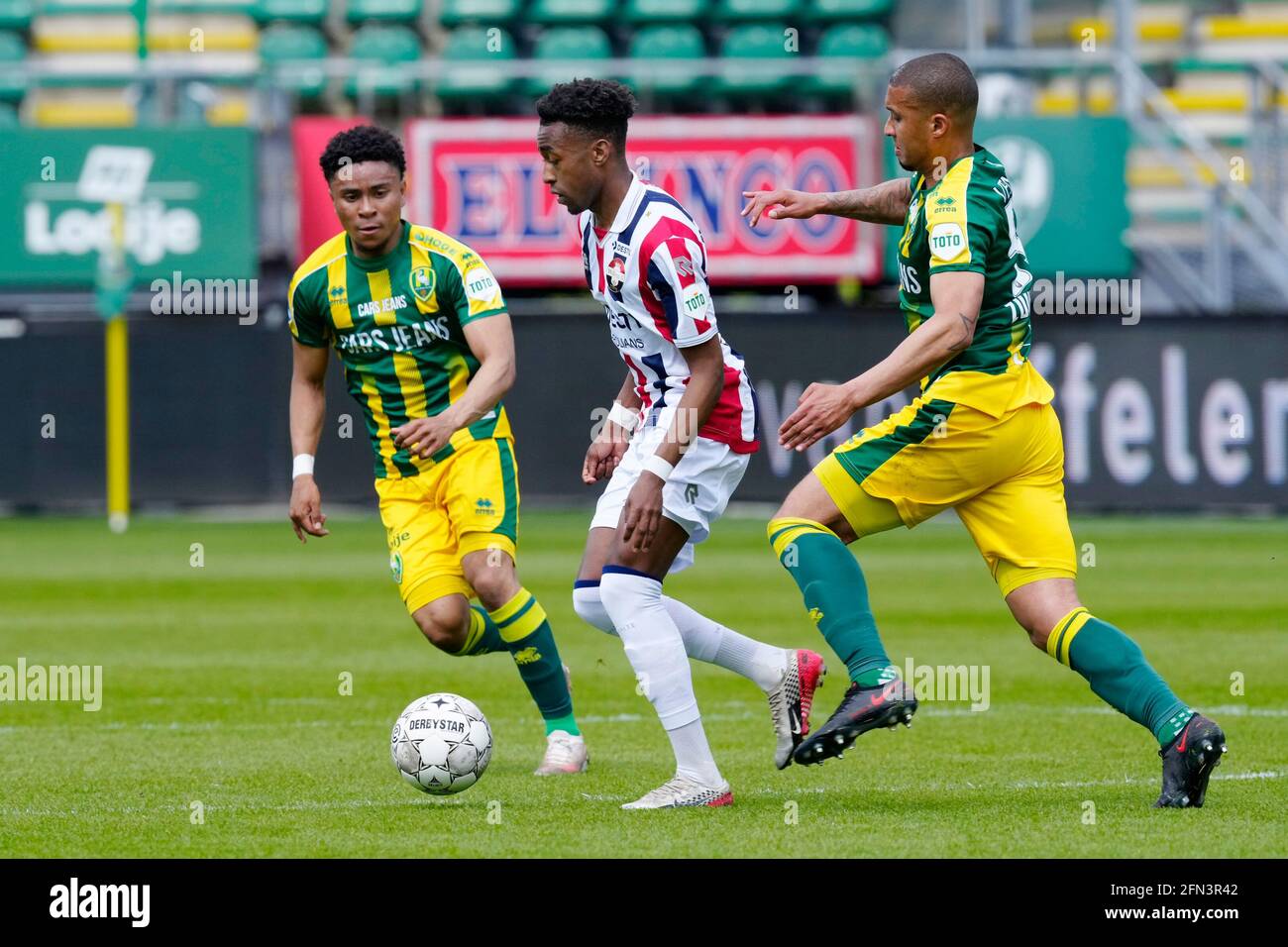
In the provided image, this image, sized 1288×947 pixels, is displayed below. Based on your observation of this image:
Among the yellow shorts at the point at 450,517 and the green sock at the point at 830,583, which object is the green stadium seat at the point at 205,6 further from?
the green sock at the point at 830,583

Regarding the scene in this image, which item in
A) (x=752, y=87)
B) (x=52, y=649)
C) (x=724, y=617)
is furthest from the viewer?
(x=752, y=87)

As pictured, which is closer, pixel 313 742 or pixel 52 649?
pixel 313 742

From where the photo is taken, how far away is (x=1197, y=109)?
2175 cm

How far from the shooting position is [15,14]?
2316 cm

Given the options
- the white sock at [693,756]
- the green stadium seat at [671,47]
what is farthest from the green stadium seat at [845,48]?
the white sock at [693,756]

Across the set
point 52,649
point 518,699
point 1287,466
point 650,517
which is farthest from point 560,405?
point 650,517

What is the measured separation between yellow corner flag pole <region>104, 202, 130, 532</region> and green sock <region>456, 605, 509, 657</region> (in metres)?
11.0

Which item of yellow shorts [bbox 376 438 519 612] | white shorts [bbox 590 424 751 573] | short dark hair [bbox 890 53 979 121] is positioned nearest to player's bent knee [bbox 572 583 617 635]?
white shorts [bbox 590 424 751 573]

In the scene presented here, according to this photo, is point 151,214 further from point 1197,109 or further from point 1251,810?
point 1251,810

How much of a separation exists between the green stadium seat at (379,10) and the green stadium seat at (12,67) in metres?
3.74

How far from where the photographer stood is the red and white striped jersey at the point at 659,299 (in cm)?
582

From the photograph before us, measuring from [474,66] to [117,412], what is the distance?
4879 mm

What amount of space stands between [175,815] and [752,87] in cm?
1623

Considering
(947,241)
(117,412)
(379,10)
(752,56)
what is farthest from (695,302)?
(379,10)
